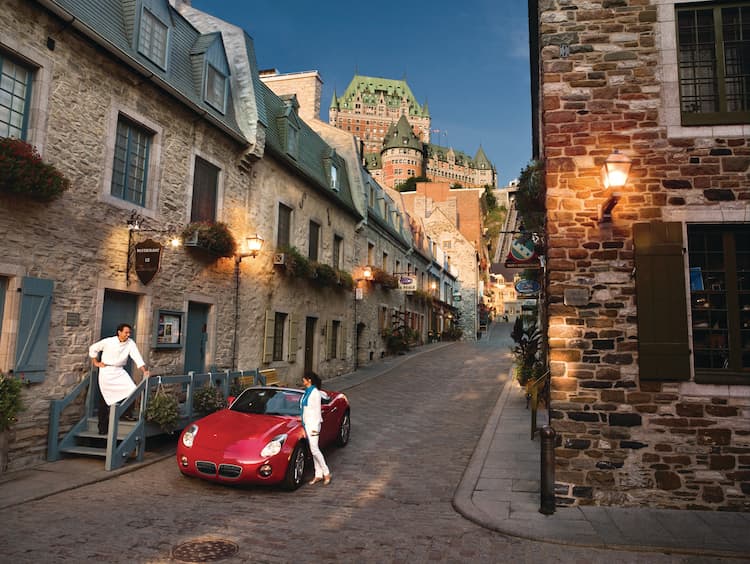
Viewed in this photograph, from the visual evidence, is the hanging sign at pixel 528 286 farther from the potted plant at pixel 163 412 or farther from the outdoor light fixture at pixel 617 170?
the potted plant at pixel 163 412

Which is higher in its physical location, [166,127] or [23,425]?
[166,127]

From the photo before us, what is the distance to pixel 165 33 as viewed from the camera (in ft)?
35.4

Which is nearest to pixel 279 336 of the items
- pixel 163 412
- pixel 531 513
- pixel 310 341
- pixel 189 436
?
pixel 310 341

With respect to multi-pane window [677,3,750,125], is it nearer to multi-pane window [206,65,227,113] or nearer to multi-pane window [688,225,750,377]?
multi-pane window [688,225,750,377]

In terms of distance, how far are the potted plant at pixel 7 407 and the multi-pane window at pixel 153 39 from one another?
6.37 metres

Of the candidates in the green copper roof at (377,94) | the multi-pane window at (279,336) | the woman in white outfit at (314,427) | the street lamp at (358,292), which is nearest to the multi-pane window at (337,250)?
the street lamp at (358,292)

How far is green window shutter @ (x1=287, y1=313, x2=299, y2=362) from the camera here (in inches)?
628

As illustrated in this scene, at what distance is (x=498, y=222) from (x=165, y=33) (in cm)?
9168

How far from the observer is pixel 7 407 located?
22.5 ft

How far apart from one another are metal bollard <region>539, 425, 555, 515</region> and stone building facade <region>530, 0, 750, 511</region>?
0.42 m

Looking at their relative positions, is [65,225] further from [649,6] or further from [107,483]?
[649,6]

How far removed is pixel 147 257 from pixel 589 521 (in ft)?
26.0

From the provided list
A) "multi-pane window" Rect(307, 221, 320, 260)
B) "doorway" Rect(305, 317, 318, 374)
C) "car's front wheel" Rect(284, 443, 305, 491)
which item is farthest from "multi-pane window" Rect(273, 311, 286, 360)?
"car's front wheel" Rect(284, 443, 305, 491)

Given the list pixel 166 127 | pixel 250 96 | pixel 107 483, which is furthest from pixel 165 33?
pixel 107 483
